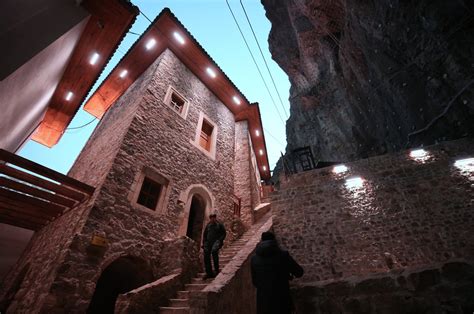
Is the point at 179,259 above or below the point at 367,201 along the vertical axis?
below

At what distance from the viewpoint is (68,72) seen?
8.92m

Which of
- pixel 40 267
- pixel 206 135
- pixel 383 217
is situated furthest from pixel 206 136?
pixel 383 217

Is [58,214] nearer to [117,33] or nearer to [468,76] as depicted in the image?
[117,33]

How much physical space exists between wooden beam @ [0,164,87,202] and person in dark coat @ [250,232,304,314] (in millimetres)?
5207

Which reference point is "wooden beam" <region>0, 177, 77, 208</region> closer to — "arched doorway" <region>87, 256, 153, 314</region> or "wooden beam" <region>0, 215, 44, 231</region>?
"arched doorway" <region>87, 256, 153, 314</region>

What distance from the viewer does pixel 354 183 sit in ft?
24.6

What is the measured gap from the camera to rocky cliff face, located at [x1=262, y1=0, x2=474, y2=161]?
A: 6664 mm

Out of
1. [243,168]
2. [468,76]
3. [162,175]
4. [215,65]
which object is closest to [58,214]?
[162,175]

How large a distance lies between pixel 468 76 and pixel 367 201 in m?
4.38

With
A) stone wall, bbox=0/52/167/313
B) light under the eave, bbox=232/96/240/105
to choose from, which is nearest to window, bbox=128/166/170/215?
stone wall, bbox=0/52/167/313

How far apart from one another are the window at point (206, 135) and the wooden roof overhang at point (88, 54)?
463cm

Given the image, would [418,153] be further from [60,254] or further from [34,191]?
[34,191]

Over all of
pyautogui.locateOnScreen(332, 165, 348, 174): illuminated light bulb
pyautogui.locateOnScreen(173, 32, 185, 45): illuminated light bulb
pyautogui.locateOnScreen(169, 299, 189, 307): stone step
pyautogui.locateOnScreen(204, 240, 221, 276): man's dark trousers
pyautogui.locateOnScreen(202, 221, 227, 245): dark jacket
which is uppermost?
pyautogui.locateOnScreen(173, 32, 185, 45): illuminated light bulb

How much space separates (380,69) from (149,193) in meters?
10.00
